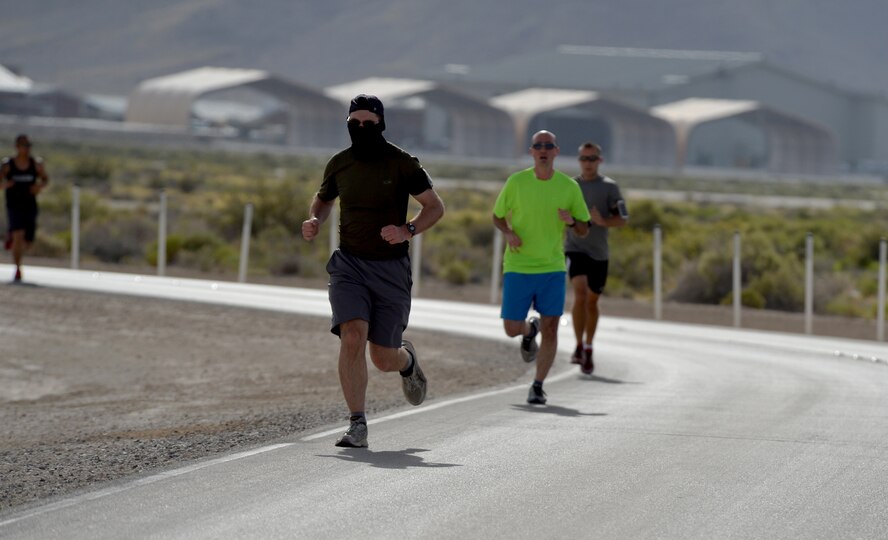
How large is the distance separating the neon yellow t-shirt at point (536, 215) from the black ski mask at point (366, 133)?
115 inches

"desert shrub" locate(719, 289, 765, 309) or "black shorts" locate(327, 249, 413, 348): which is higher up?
"black shorts" locate(327, 249, 413, 348)

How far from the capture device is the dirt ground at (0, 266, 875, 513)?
9.37 m

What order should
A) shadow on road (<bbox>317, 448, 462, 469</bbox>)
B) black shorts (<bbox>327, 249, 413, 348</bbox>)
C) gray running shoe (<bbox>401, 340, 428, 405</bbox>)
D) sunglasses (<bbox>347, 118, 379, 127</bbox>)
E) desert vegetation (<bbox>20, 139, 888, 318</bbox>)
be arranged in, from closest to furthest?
shadow on road (<bbox>317, 448, 462, 469</bbox>), sunglasses (<bbox>347, 118, 379, 127</bbox>), black shorts (<bbox>327, 249, 413, 348</bbox>), gray running shoe (<bbox>401, 340, 428, 405</bbox>), desert vegetation (<bbox>20, 139, 888, 318</bbox>)

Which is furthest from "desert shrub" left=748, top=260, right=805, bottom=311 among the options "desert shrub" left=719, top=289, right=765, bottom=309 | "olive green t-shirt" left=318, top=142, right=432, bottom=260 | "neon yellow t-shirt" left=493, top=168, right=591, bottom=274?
"olive green t-shirt" left=318, top=142, right=432, bottom=260

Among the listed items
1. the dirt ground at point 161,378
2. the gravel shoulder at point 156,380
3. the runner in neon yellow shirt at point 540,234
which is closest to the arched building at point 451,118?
the dirt ground at point 161,378

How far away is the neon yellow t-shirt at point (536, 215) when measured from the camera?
1202 centimetres

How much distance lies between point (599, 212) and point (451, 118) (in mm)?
115197

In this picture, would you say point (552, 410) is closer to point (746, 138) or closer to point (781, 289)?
point (781, 289)

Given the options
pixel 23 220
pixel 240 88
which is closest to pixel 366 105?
pixel 23 220

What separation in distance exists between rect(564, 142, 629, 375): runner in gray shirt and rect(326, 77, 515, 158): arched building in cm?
9311

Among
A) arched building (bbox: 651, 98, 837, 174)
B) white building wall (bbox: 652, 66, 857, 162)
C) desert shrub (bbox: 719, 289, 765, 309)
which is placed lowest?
desert shrub (bbox: 719, 289, 765, 309)

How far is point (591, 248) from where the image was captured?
563 inches

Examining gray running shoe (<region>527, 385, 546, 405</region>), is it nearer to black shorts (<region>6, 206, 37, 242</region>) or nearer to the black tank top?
the black tank top

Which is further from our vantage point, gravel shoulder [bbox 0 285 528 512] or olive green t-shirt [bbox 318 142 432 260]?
gravel shoulder [bbox 0 285 528 512]
